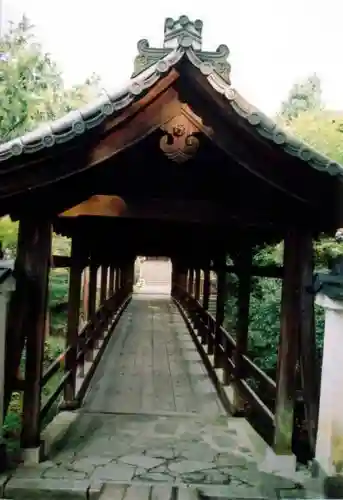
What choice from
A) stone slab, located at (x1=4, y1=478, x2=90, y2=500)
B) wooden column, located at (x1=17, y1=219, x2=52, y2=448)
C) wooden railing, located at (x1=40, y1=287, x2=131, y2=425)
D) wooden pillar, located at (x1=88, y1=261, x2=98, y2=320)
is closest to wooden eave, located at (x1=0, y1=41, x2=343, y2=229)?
wooden column, located at (x1=17, y1=219, x2=52, y2=448)

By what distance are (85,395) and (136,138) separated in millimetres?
4145

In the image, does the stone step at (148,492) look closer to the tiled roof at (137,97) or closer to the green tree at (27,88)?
the tiled roof at (137,97)

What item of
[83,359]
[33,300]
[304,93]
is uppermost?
[304,93]

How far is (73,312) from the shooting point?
5.86m

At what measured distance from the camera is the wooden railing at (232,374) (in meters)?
5.07

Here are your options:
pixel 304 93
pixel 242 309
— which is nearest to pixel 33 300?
pixel 242 309

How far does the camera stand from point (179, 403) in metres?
6.70

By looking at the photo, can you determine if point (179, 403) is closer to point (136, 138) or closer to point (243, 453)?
point (243, 453)

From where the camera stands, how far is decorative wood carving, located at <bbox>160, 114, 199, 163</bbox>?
3.74 meters

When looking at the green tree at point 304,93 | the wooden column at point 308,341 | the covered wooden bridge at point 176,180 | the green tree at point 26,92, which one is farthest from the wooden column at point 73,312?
the green tree at point 304,93

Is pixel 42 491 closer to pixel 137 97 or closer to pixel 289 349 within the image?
pixel 289 349

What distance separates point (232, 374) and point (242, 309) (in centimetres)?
104

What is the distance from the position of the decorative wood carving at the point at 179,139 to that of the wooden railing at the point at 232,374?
85.9 inches

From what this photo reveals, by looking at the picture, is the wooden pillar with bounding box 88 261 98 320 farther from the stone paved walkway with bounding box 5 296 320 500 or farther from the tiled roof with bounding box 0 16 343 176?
the tiled roof with bounding box 0 16 343 176
